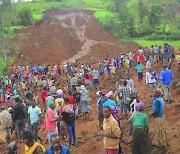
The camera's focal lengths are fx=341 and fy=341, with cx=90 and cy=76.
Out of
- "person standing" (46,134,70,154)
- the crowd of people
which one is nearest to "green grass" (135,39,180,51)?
the crowd of people

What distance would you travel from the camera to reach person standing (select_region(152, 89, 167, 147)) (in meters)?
8.13

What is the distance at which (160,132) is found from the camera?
848cm

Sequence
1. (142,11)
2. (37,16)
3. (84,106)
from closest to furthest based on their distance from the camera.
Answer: (84,106), (142,11), (37,16)

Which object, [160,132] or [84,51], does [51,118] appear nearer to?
[160,132]

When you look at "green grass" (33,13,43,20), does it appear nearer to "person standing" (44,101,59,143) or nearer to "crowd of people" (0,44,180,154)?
"crowd of people" (0,44,180,154)

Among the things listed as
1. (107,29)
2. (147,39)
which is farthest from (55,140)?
(107,29)

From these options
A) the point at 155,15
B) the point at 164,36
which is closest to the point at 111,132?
the point at 164,36

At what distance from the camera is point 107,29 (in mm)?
55188

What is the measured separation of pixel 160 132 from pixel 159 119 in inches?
15.9

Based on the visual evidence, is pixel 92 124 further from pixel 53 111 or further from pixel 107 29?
pixel 107 29

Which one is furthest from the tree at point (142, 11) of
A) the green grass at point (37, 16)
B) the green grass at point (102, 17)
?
the green grass at point (37, 16)

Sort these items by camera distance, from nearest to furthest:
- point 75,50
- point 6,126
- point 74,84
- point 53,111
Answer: point 53,111 → point 6,126 → point 74,84 → point 75,50

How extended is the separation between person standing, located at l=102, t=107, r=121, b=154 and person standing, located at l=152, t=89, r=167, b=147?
1774 mm

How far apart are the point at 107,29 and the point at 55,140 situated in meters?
50.4
